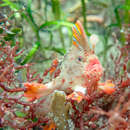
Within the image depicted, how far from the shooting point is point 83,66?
1.72 m

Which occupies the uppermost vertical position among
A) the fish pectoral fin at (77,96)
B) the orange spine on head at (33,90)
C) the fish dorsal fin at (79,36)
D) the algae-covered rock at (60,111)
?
the fish dorsal fin at (79,36)

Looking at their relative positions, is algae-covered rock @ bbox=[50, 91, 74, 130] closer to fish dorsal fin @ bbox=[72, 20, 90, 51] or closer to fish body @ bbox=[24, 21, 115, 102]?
fish body @ bbox=[24, 21, 115, 102]

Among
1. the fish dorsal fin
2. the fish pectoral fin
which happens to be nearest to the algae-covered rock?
the fish pectoral fin

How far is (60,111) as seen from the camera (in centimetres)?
156

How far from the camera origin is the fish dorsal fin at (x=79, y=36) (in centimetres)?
166

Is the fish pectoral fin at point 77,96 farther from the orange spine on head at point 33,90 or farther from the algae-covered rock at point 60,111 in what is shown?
the orange spine on head at point 33,90

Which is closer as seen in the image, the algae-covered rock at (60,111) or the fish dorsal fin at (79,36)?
the algae-covered rock at (60,111)

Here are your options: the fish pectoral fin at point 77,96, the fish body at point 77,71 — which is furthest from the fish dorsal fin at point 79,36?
the fish pectoral fin at point 77,96

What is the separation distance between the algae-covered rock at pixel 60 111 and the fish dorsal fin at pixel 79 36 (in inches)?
23.3

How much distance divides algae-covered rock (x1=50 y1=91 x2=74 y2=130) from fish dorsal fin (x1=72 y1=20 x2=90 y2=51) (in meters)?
0.59

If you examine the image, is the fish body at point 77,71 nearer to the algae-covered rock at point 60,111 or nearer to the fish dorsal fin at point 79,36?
the fish dorsal fin at point 79,36

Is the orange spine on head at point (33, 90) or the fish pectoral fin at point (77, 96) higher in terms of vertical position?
the orange spine on head at point (33, 90)

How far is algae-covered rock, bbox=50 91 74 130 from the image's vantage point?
1.49m

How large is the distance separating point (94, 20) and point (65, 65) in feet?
16.5
